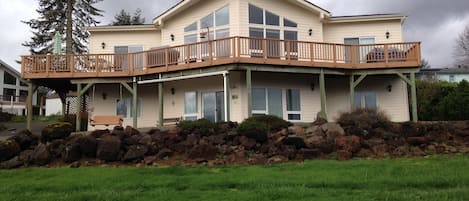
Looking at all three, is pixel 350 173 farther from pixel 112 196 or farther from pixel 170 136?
pixel 170 136

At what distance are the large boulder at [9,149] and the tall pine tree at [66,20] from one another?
27539 mm

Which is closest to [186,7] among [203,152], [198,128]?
[198,128]

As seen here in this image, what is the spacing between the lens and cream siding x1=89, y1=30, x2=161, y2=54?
21578mm

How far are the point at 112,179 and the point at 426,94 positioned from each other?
21.1 m

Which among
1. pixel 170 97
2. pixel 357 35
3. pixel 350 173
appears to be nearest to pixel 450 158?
pixel 350 173

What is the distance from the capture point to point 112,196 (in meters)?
7.51

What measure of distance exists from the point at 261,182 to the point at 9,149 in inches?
338

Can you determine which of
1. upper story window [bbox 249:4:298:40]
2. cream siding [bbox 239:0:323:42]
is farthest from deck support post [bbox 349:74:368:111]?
upper story window [bbox 249:4:298:40]

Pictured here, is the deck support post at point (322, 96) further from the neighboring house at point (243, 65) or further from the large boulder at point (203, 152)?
the large boulder at point (203, 152)

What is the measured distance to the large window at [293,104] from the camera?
62.7 ft

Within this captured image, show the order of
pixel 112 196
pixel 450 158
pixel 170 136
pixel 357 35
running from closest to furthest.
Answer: pixel 112 196 → pixel 450 158 → pixel 170 136 → pixel 357 35

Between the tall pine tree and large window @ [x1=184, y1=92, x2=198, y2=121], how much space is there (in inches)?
926

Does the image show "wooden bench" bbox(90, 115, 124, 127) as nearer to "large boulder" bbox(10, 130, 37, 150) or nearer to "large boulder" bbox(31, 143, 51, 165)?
"large boulder" bbox(10, 130, 37, 150)

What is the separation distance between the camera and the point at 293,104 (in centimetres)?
1930
